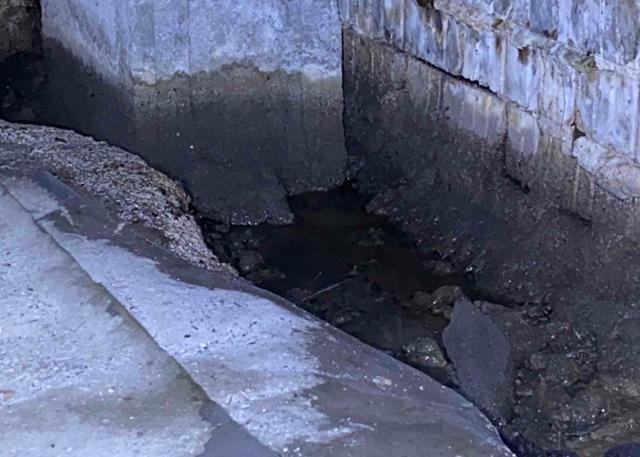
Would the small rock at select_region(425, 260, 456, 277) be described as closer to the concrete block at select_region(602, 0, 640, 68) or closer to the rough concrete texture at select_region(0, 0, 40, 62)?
the concrete block at select_region(602, 0, 640, 68)

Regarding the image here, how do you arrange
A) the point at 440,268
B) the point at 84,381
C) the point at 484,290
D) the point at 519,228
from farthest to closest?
1. the point at 440,268
2. the point at 519,228
3. the point at 484,290
4. the point at 84,381

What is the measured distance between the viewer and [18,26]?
8.29m

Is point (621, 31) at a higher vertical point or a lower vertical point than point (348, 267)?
higher

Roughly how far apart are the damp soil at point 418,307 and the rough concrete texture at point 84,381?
71.1 inches

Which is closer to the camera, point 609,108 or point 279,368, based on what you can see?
point 279,368

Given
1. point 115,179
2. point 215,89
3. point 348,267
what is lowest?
point 348,267

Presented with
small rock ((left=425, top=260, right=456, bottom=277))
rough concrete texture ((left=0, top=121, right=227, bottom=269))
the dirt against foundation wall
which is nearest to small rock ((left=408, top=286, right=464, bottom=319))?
the dirt against foundation wall

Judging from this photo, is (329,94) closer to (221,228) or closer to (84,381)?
(221,228)

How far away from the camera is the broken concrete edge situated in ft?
9.88

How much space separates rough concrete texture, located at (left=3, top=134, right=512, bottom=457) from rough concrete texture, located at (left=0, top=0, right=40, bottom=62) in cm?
445

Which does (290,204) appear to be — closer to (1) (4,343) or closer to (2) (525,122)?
(2) (525,122)

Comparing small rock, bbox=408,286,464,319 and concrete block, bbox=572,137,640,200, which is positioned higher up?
concrete block, bbox=572,137,640,200

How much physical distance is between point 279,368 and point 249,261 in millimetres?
3116

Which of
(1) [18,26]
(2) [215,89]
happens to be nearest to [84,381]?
(2) [215,89]
